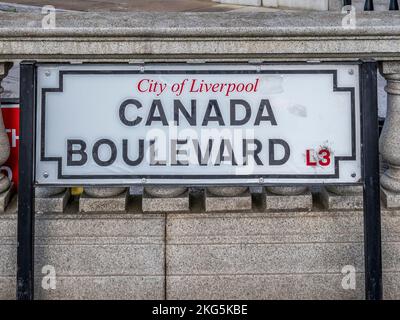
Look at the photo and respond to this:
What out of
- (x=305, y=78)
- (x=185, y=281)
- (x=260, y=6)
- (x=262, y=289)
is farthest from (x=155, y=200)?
(x=260, y=6)

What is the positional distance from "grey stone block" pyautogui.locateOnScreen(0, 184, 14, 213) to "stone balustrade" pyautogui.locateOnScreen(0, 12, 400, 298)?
0.04m

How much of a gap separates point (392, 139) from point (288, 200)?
669 millimetres

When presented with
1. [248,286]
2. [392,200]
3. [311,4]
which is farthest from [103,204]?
[311,4]

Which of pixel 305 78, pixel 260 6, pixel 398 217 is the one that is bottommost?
pixel 398 217

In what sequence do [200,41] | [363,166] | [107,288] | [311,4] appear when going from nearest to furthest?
[363,166]
[200,41]
[107,288]
[311,4]

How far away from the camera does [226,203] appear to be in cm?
334

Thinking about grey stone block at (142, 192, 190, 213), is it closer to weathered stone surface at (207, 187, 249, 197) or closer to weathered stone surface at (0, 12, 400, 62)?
weathered stone surface at (207, 187, 249, 197)

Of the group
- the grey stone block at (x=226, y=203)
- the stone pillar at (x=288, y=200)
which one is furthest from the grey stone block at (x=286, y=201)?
the grey stone block at (x=226, y=203)

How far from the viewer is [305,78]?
10.0ft

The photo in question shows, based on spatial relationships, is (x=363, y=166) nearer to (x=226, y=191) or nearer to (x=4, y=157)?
(x=226, y=191)

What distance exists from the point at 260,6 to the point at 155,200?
12.9m

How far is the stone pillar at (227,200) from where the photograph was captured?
3336mm

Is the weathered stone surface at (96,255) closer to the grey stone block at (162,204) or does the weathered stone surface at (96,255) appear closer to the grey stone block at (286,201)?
the grey stone block at (162,204)
